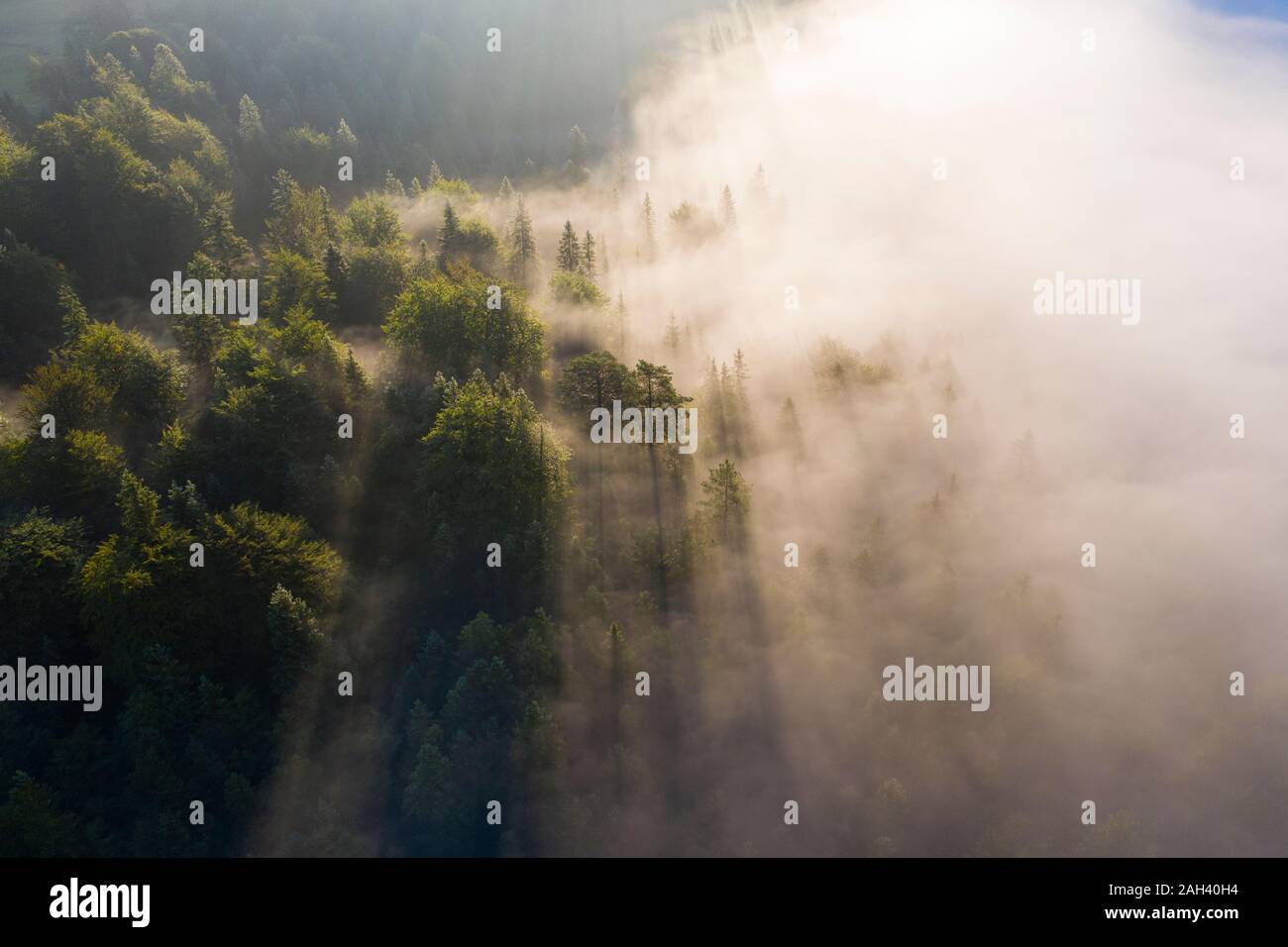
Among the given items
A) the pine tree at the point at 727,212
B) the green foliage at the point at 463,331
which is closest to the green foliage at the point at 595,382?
the green foliage at the point at 463,331

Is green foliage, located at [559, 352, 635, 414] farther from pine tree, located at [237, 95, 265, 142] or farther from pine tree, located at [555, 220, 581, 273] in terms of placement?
pine tree, located at [237, 95, 265, 142]

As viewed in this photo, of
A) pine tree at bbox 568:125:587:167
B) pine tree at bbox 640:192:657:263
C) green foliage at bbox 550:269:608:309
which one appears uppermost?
pine tree at bbox 568:125:587:167

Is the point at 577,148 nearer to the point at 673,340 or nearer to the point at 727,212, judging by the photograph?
the point at 727,212

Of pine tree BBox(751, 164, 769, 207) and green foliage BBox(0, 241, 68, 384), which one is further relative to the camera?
pine tree BBox(751, 164, 769, 207)

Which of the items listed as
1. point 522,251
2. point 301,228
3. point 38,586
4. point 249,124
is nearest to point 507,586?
point 38,586

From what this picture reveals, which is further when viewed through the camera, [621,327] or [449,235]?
[449,235]

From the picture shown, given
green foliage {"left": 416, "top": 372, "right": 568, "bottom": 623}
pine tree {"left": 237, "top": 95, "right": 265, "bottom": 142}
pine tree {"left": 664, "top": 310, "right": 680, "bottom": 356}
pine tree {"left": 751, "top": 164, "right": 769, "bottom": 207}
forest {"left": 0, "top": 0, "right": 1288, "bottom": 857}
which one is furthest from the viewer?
pine tree {"left": 751, "top": 164, "right": 769, "bottom": 207}

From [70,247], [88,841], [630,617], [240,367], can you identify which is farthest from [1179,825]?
[70,247]

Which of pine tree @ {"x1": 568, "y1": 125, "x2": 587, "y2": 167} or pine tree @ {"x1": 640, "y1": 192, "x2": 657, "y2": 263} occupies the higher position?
pine tree @ {"x1": 568, "y1": 125, "x2": 587, "y2": 167}

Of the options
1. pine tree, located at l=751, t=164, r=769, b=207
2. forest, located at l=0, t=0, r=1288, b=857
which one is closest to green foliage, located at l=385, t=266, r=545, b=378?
forest, located at l=0, t=0, r=1288, b=857
